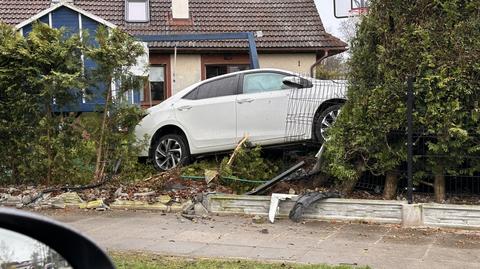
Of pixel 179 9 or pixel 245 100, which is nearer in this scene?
pixel 245 100

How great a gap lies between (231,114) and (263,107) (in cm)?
61

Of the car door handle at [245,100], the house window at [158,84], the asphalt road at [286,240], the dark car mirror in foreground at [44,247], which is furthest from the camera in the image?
the house window at [158,84]

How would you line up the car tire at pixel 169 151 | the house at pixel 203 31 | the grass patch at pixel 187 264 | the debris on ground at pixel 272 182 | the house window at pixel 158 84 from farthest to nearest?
the house window at pixel 158 84, the house at pixel 203 31, the car tire at pixel 169 151, the debris on ground at pixel 272 182, the grass patch at pixel 187 264

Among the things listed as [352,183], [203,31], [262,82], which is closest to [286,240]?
[352,183]

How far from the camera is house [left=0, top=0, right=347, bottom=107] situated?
20.9m

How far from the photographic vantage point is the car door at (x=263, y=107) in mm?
9984

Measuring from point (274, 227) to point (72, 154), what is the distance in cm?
395

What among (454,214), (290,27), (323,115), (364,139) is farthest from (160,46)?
(454,214)

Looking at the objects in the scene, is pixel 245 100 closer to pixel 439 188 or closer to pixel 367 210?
pixel 367 210

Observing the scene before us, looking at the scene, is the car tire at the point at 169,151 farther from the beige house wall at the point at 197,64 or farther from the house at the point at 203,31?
the beige house wall at the point at 197,64

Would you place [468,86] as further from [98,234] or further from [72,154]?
[72,154]

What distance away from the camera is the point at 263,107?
10078 mm

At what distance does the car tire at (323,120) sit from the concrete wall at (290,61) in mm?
11916

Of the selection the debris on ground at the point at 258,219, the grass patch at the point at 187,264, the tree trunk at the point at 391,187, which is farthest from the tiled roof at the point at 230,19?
the grass patch at the point at 187,264
